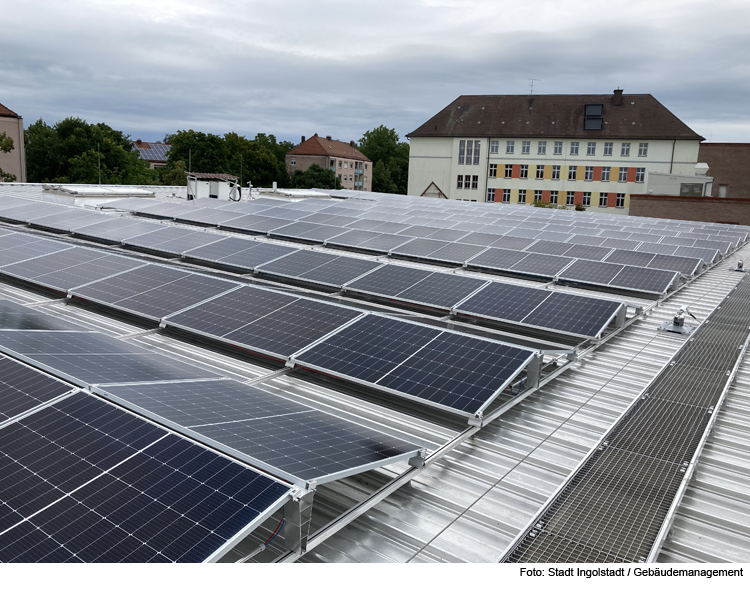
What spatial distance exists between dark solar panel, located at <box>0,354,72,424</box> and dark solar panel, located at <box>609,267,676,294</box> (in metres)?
16.5

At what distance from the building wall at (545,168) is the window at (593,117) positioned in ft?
8.46

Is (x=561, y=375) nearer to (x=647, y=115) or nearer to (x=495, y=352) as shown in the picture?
(x=495, y=352)

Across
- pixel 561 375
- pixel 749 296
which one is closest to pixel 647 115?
pixel 749 296

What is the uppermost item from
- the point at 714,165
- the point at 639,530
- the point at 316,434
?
the point at 714,165

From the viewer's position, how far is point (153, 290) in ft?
47.3

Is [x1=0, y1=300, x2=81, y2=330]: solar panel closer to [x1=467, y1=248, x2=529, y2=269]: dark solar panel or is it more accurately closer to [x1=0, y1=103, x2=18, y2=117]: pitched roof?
[x1=467, y1=248, x2=529, y2=269]: dark solar panel

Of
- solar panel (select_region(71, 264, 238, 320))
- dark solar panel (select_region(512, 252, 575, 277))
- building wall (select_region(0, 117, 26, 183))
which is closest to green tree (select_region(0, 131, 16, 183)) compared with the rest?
building wall (select_region(0, 117, 26, 183))

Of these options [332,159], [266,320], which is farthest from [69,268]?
[332,159]

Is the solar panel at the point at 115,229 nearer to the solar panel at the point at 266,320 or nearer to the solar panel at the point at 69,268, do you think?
the solar panel at the point at 69,268

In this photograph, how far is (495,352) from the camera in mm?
10406

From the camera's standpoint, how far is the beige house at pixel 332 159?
5709 inches

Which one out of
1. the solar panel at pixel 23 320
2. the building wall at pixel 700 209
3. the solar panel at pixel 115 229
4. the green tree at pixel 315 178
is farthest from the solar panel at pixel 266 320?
the green tree at pixel 315 178

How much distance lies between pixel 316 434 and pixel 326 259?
12.8m

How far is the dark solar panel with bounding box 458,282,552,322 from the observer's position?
14.3 m
